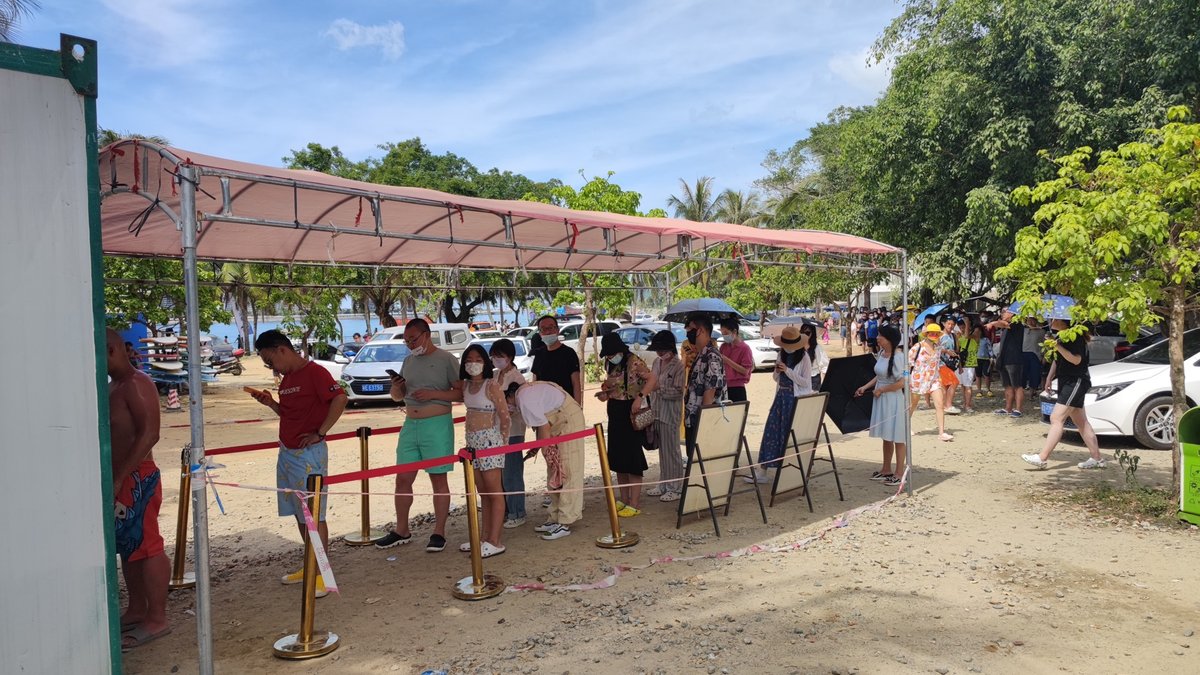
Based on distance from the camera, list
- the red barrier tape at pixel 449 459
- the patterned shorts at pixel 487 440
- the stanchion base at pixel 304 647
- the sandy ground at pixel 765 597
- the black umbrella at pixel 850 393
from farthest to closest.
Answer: the black umbrella at pixel 850 393, the patterned shorts at pixel 487 440, the red barrier tape at pixel 449 459, the stanchion base at pixel 304 647, the sandy ground at pixel 765 597

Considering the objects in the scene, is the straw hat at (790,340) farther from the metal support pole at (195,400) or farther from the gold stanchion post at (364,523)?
the metal support pole at (195,400)

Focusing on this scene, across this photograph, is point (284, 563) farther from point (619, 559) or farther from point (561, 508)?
point (619, 559)

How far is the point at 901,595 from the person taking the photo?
478 cm

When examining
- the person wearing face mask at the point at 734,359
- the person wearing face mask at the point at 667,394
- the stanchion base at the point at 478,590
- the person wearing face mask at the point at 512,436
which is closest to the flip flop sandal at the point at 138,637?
the stanchion base at the point at 478,590

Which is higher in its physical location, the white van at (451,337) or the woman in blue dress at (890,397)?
the white van at (451,337)

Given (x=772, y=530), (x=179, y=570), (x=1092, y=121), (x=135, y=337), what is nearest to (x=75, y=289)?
(x=179, y=570)

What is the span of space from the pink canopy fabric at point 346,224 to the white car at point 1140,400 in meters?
3.71

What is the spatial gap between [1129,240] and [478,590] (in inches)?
209

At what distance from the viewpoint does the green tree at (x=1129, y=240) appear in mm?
5715

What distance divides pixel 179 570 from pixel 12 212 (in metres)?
3.40

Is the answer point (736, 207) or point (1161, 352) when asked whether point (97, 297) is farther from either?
point (736, 207)

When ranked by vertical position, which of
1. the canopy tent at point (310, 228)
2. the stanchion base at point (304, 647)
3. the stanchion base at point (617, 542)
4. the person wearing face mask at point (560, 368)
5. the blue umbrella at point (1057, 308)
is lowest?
the stanchion base at point (304, 647)

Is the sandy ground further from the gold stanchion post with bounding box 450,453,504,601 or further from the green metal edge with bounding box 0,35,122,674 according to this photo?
the green metal edge with bounding box 0,35,122,674

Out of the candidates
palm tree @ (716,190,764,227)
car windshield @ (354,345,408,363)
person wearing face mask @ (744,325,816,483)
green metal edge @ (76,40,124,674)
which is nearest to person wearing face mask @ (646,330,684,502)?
person wearing face mask @ (744,325,816,483)
